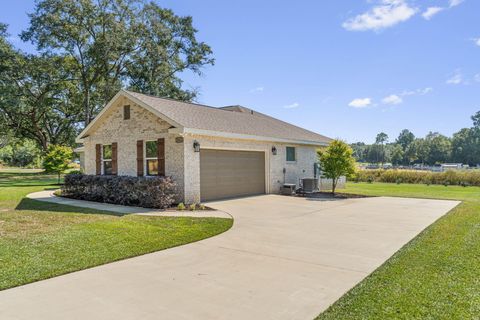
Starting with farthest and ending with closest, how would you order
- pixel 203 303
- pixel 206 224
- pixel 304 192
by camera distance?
pixel 304 192, pixel 206 224, pixel 203 303

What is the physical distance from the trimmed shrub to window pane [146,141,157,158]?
138 cm

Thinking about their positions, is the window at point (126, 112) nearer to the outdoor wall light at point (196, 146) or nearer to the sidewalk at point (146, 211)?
the outdoor wall light at point (196, 146)

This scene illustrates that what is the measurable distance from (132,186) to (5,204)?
14.7 ft

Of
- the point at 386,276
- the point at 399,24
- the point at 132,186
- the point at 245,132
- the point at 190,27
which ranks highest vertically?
the point at 190,27

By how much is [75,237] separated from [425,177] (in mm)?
24930

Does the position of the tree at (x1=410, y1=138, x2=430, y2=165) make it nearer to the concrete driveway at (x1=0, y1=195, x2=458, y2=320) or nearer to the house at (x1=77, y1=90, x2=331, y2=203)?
the house at (x1=77, y1=90, x2=331, y2=203)

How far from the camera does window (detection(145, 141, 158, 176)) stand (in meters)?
12.7

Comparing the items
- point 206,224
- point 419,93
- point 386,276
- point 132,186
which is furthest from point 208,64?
point 386,276

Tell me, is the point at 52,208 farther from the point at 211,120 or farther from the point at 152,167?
the point at 211,120

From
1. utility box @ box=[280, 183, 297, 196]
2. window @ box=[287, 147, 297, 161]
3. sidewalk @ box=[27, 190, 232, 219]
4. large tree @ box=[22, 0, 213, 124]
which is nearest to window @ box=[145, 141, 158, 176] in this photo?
sidewalk @ box=[27, 190, 232, 219]

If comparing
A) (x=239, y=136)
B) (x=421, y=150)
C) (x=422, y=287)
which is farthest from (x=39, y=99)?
(x=421, y=150)

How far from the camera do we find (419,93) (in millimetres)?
27578

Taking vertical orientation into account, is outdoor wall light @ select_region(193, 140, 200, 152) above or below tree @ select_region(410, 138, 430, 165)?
below

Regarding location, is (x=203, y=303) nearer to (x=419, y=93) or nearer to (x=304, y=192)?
(x=304, y=192)
